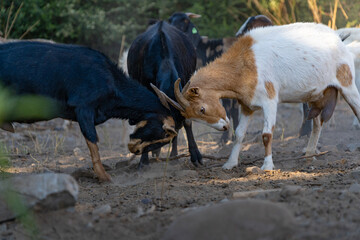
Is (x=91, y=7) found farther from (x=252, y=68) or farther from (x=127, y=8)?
(x=252, y=68)

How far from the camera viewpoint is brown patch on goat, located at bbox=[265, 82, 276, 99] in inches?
231

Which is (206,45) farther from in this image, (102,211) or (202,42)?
(102,211)

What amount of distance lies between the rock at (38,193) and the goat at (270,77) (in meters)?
2.14

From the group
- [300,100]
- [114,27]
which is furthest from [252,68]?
[114,27]

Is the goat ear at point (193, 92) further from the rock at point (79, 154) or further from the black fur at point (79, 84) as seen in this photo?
the rock at point (79, 154)

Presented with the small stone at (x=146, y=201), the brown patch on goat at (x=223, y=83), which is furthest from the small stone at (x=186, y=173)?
the small stone at (x=146, y=201)

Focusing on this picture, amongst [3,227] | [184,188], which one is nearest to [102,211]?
[3,227]

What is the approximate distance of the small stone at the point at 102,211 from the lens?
12.5 ft

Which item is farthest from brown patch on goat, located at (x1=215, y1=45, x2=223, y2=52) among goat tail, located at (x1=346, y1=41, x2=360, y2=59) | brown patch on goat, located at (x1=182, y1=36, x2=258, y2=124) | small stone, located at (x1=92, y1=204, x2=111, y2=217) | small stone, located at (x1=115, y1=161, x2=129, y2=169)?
small stone, located at (x1=92, y1=204, x2=111, y2=217)

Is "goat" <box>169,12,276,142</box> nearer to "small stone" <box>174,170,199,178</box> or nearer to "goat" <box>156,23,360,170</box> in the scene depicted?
"goat" <box>156,23,360,170</box>

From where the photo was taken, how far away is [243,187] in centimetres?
482

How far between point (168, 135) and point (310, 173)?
1.66m

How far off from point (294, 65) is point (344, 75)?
76 cm

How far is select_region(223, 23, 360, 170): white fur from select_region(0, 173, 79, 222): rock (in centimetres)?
296
